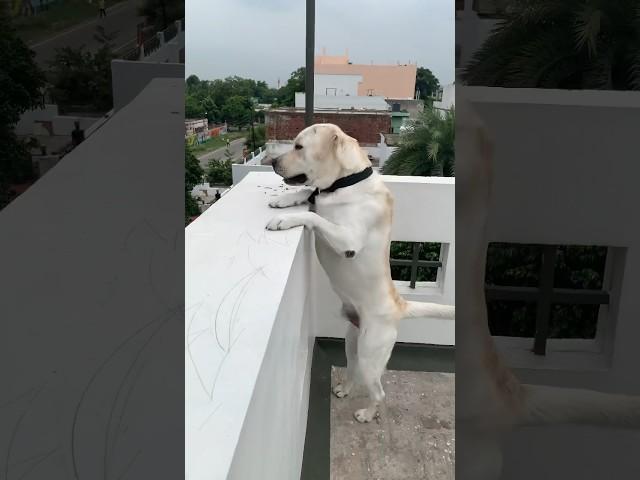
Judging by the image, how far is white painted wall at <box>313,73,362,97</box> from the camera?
1652 mm

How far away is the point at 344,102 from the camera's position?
196cm

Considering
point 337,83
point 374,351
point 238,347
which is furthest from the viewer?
point 337,83

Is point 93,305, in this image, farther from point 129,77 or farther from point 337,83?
point 337,83

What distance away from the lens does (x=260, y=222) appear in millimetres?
1236

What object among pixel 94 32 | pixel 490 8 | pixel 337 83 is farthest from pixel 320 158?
pixel 94 32

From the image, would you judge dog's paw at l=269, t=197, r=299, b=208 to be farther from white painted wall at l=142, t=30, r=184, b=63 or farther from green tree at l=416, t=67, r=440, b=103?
white painted wall at l=142, t=30, r=184, b=63

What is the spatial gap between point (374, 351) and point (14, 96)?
4.95ft

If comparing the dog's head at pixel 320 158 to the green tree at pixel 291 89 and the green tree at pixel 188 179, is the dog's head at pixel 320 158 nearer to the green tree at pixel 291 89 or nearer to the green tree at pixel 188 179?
the green tree at pixel 291 89

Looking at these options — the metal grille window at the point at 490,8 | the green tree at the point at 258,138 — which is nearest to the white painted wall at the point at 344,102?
the green tree at the point at 258,138

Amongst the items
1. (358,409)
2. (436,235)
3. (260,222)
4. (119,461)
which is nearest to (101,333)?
(119,461)

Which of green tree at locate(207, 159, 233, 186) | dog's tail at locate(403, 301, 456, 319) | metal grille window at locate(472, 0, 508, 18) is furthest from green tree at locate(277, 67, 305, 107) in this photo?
metal grille window at locate(472, 0, 508, 18)

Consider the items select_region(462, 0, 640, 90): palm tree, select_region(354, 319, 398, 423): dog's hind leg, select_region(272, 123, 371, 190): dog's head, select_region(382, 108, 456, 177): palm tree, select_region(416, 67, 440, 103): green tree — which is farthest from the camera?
select_region(382, 108, 456, 177): palm tree

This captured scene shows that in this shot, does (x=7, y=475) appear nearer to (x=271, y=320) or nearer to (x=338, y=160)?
(x=271, y=320)

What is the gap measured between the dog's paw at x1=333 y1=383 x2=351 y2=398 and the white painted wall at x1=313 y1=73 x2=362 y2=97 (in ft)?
3.84
